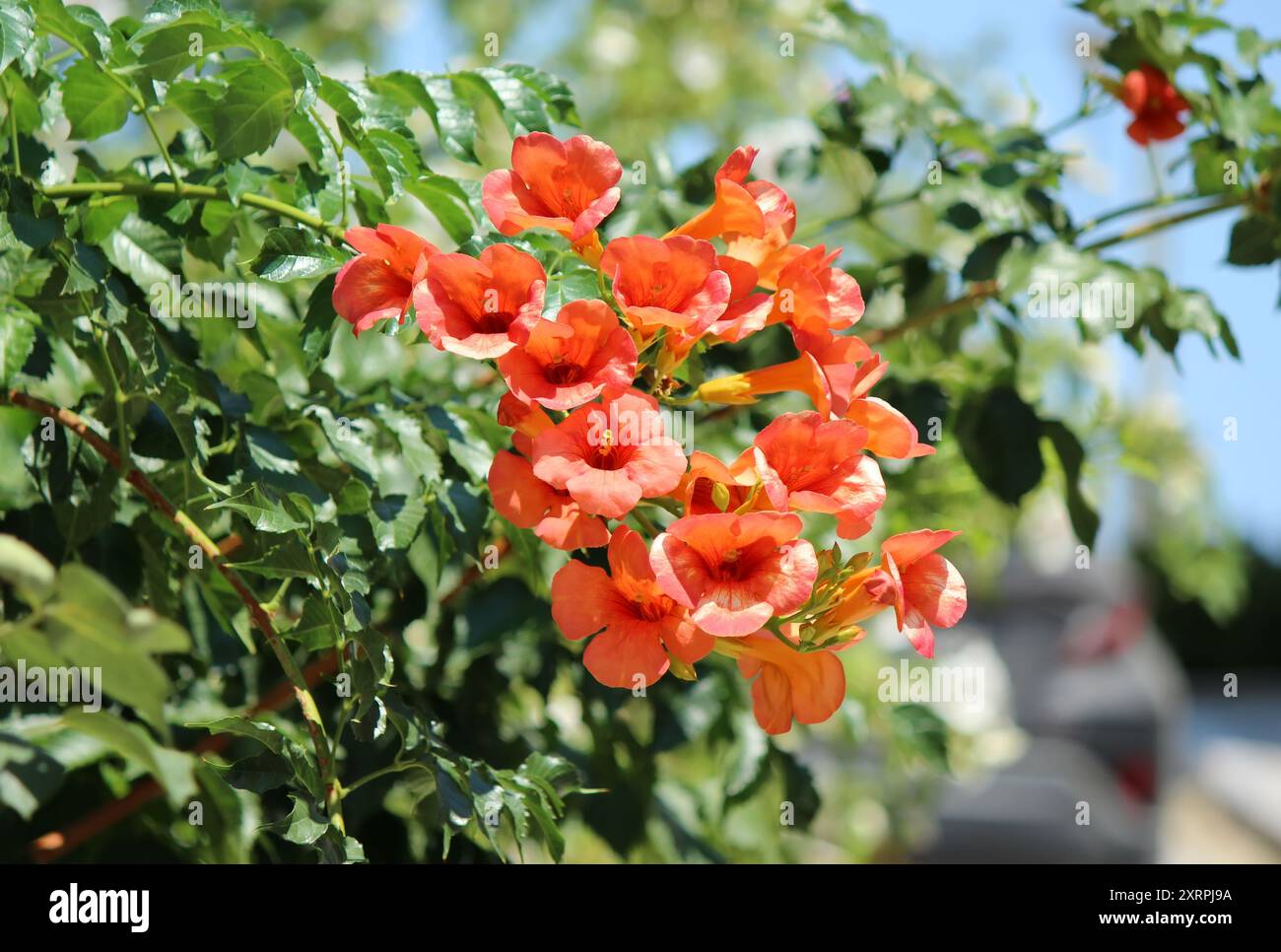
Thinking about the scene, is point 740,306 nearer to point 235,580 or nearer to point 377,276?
point 377,276

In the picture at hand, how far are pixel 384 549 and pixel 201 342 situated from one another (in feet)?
1.62

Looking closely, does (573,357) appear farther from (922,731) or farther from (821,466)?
(922,731)

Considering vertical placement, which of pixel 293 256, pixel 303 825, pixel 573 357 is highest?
pixel 293 256

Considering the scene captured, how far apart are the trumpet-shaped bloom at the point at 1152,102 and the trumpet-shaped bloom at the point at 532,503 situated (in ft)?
4.13

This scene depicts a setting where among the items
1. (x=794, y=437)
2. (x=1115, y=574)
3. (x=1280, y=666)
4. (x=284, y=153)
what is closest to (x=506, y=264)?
(x=794, y=437)

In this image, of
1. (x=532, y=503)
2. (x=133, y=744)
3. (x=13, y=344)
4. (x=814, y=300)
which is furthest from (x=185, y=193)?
(x=133, y=744)

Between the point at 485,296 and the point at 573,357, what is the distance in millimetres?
89

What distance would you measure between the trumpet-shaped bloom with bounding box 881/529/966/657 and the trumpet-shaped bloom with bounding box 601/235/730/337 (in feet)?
0.77

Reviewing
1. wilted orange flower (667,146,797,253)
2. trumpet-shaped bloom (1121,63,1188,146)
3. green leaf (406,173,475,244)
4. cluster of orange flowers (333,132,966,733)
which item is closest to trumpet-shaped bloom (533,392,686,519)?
cluster of orange flowers (333,132,966,733)

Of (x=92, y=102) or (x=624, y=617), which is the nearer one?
(x=624, y=617)

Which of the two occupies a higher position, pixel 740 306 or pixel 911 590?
pixel 740 306

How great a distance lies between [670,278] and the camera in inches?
40.6

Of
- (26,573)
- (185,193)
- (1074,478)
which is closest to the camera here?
(26,573)

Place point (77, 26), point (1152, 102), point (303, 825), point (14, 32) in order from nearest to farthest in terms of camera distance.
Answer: point (303, 825) → point (14, 32) → point (77, 26) → point (1152, 102)
